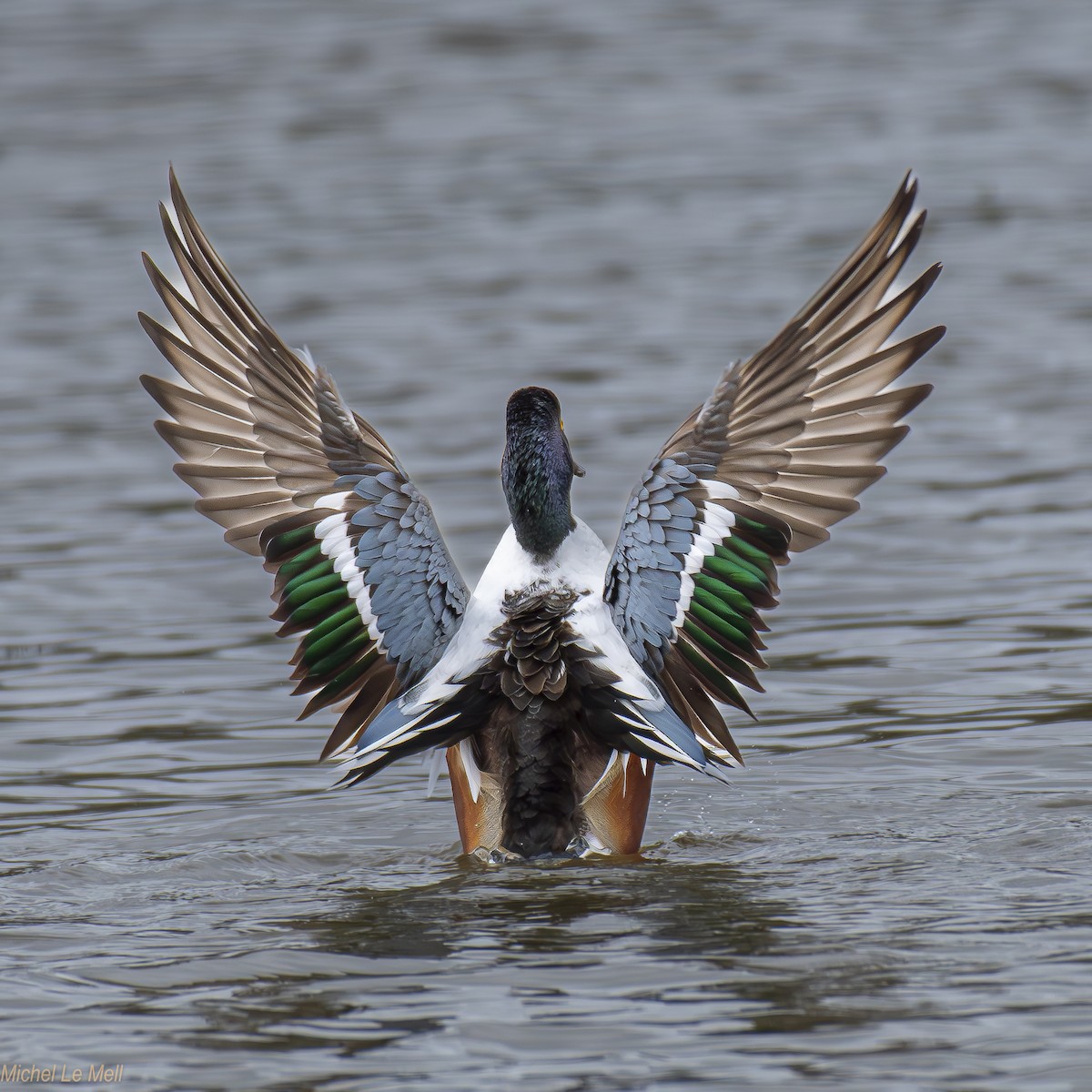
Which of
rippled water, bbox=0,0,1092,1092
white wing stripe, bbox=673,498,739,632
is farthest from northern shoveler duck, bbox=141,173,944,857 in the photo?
rippled water, bbox=0,0,1092,1092

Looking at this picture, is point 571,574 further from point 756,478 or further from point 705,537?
point 756,478

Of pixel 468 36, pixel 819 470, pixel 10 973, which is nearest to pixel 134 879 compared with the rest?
pixel 10 973

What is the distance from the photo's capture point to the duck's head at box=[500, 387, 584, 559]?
736 cm

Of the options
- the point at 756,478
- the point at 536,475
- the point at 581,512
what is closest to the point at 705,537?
the point at 756,478

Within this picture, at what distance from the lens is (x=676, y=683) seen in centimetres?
734

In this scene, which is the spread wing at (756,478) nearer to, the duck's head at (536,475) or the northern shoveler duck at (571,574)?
the northern shoveler duck at (571,574)

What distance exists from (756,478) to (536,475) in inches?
31.6

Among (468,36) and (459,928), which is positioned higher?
(468,36)

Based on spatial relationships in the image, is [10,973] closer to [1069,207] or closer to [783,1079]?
[783,1079]

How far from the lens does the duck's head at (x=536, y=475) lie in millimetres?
7355

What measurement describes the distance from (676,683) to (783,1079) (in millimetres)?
2318

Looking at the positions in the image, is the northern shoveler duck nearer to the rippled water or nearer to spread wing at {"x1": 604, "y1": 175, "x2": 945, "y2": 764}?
spread wing at {"x1": 604, "y1": 175, "x2": 945, "y2": 764}

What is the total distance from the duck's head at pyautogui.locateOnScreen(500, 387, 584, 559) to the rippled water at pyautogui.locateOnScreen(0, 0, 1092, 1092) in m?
1.14

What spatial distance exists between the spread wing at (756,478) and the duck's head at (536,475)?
0.82ft
